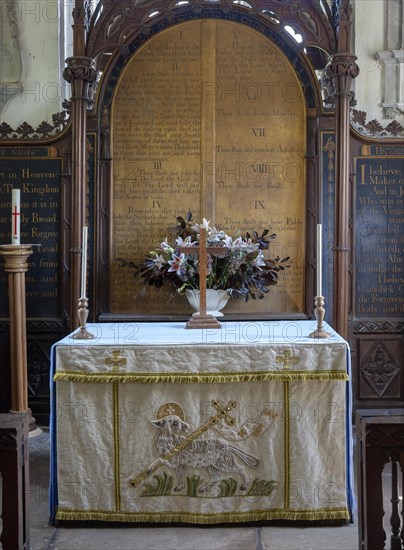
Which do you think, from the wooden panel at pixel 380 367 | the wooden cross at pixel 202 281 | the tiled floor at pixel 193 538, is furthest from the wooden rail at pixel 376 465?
the wooden panel at pixel 380 367

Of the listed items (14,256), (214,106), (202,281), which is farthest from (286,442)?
(214,106)

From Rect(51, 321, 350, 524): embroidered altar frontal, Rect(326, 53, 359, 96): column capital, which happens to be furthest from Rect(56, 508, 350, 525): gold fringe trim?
Rect(326, 53, 359, 96): column capital

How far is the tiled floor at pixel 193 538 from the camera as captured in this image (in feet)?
11.1

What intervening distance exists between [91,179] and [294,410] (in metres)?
2.54

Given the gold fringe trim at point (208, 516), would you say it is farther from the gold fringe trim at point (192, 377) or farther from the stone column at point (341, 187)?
the stone column at point (341, 187)

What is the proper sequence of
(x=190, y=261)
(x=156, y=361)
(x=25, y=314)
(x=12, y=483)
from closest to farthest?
(x=12, y=483), (x=156, y=361), (x=190, y=261), (x=25, y=314)

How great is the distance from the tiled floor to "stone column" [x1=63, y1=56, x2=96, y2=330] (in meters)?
1.63

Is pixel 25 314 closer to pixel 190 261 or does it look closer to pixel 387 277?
pixel 190 261

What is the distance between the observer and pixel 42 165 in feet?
17.7

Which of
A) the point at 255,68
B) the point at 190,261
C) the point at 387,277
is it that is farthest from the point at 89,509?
the point at 255,68

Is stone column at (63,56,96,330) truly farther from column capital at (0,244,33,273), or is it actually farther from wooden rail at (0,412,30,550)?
wooden rail at (0,412,30,550)

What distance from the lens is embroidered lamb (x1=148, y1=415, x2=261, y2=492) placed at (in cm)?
355

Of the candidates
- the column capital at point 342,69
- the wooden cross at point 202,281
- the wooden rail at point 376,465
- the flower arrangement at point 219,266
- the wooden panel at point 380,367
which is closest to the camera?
the wooden rail at point 376,465

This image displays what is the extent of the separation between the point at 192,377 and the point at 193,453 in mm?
377
